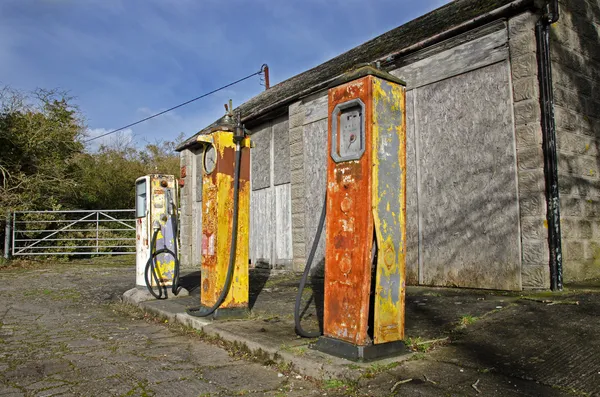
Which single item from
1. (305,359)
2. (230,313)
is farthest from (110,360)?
(305,359)

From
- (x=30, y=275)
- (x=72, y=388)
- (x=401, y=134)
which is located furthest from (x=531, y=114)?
(x=30, y=275)

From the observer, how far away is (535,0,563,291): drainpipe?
199 inches

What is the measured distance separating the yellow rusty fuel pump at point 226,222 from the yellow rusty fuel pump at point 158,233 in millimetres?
1749

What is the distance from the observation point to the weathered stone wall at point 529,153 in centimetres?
514

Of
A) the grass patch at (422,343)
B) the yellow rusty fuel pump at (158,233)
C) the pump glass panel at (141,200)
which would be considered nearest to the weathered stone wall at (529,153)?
the grass patch at (422,343)

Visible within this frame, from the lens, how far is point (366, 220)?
3.14 meters

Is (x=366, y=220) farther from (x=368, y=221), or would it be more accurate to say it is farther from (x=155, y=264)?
(x=155, y=264)

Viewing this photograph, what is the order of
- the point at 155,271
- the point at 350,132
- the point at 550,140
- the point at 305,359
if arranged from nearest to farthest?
the point at 305,359
the point at 350,132
the point at 550,140
the point at 155,271

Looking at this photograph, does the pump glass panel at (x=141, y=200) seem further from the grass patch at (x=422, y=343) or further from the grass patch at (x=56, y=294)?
the grass patch at (x=422, y=343)

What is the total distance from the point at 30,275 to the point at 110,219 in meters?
5.55

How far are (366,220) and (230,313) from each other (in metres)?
2.43

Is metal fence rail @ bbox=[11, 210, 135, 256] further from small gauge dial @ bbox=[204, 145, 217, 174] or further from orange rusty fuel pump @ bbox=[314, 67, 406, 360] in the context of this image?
orange rusty fuel pump @ bbox=[314, 67, 406, 360]

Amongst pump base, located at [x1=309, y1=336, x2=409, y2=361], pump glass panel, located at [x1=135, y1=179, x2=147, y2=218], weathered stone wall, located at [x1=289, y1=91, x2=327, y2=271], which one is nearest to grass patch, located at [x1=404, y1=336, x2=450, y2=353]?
pump base, located at [x1=309, y1=336, x2=409, y2=361]

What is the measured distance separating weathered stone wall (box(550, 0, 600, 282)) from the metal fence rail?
13.2 m
